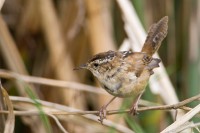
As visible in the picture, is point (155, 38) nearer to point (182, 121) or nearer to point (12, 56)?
point (182, 121)

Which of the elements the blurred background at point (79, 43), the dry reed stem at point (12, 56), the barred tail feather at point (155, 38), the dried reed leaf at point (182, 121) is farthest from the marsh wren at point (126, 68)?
the dry reed stem at point (12, 56)

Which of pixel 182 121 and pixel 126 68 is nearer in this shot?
pixel 182 121

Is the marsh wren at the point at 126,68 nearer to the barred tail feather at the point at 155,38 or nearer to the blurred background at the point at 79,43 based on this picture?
the barred tail feather at the point at 155,38

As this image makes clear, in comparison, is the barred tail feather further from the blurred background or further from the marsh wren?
the blurred background

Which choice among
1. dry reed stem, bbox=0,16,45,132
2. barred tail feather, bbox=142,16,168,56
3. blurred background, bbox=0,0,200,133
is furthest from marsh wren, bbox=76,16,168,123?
dry reed stem, bbox=0,16,45,132

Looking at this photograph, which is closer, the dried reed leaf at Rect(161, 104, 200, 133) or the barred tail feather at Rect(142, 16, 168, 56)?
the dried reed leaf at Rect(161, 104, 200, 133)

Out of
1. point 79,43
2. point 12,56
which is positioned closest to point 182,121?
point 12,56
